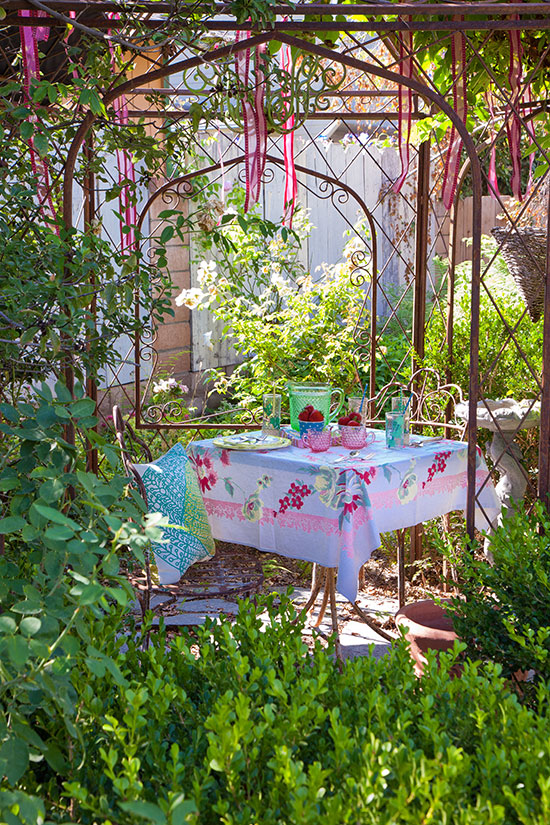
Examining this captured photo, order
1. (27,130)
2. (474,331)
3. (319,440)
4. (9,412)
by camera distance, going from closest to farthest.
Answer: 1. (9,412)
2. (27,130)
3. (474,331)
4. (319,440)

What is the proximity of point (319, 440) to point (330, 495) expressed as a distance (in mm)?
390

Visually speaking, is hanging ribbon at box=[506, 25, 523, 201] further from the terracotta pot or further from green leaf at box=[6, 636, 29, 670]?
green leaf at box=[6, 636, 29, 670]

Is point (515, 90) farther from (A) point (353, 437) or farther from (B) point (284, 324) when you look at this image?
(B) point (284, 324)

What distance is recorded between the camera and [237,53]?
2.54 meters

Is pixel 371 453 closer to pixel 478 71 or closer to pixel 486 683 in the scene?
pixel 478 71

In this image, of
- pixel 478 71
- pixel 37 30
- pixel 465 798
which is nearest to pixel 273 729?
pixel 465 798

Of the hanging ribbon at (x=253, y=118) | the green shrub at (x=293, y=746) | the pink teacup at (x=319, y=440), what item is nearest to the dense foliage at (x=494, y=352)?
the pink teacup at (x=319, y=440)

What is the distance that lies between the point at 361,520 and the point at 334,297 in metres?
2.80

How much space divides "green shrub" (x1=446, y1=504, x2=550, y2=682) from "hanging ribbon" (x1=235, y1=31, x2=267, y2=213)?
1.21 m

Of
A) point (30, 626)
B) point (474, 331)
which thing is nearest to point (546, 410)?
point (474, 331)

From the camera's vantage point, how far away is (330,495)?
3316 mm

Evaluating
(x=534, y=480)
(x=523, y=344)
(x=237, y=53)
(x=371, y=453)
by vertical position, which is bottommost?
(x=534, y=480)

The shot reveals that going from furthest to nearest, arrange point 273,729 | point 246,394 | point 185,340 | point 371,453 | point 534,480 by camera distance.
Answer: point 185,340 < point 246,394 < point 534,480 < point 371,453 < point 273,729

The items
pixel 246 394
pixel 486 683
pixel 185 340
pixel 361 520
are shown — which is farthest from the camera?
pixel 185 340
